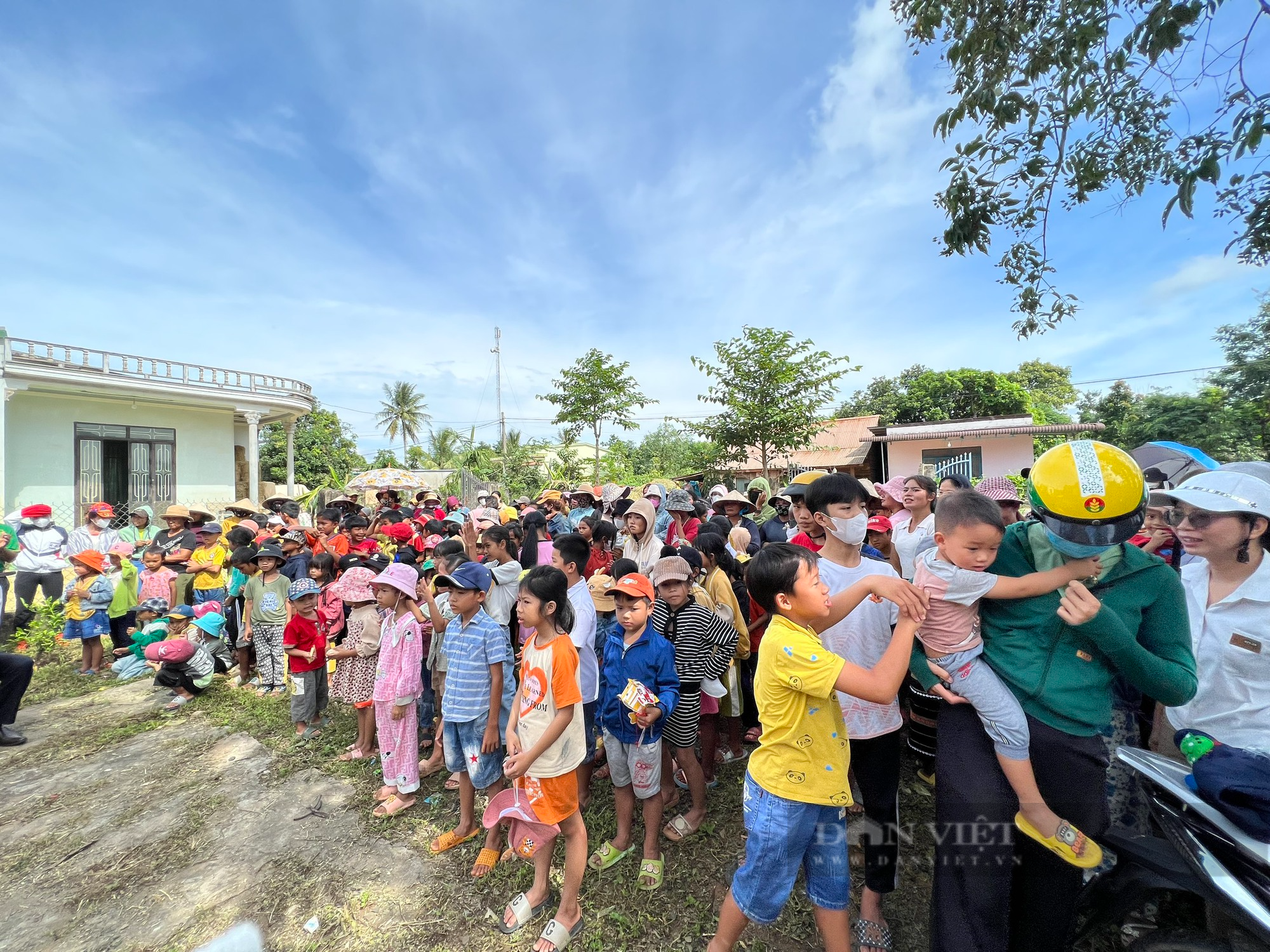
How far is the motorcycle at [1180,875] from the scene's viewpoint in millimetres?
1383

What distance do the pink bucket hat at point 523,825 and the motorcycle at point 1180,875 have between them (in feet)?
6.67

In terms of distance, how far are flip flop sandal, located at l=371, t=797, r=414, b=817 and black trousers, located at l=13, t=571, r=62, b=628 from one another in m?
6.55

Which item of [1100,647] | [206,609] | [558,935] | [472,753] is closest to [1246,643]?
[1100,647]

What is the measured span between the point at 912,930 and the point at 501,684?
219cm

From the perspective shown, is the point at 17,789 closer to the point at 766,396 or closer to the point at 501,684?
the point at 501,684

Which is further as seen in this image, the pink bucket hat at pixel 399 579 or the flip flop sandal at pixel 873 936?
the pink bucket hat at pixel 399 579

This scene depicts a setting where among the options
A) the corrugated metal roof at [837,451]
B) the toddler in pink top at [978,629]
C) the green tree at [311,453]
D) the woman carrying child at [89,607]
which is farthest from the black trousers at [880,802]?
the green tree at [311,453]

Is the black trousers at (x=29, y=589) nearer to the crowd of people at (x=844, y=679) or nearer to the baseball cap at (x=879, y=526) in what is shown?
the crowd of people at (x=844, y=679)

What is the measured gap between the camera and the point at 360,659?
3.80 metres

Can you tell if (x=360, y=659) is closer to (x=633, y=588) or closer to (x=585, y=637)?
(x=585, y=637)

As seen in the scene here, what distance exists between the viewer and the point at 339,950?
2.34 metres

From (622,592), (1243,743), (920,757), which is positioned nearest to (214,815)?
(622,592)

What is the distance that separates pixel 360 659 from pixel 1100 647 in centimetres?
417

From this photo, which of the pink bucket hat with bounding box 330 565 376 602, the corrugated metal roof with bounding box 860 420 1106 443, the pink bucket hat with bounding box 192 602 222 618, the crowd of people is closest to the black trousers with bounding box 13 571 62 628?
the pink bucket hat with bounding box 192 602 222 618
